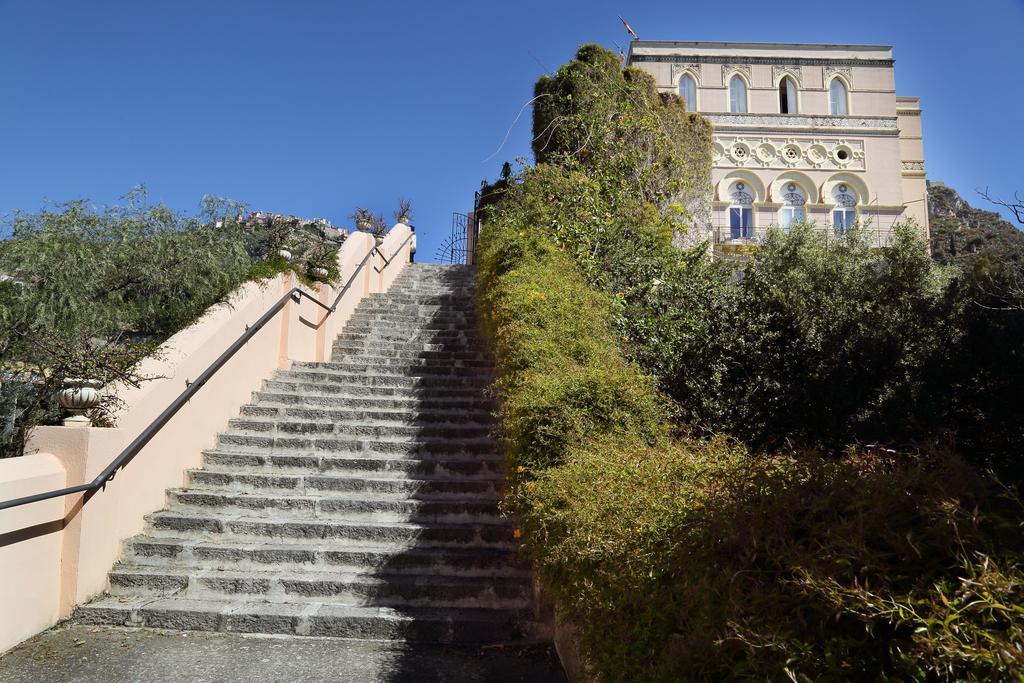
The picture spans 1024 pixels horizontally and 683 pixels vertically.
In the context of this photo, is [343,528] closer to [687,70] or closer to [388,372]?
[388,372]

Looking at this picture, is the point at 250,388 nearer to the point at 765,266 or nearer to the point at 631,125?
the point at 765,266

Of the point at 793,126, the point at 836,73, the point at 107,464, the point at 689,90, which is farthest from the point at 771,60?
the point at 107,464

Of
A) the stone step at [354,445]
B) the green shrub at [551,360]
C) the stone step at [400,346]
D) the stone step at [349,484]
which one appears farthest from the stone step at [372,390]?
the stone step at [349,484]

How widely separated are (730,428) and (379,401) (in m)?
4.41

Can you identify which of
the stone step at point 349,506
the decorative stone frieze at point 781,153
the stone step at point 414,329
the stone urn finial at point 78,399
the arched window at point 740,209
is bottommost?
the stone step at point 349,506

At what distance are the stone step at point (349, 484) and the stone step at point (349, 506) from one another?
0.10 metres

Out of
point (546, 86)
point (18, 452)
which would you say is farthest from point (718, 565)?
point (546, 86)

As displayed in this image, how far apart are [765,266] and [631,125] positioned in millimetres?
4745

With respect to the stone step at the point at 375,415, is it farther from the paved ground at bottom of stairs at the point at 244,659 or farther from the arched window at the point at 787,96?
the arched window at the point at 787,96

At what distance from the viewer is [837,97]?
28031 millimetres

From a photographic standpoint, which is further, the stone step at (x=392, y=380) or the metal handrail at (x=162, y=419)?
the stone step at (x=392, y=380)

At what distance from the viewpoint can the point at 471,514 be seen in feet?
20.0

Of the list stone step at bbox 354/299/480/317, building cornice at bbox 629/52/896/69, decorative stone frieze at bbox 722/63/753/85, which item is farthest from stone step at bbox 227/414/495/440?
decorative stone frieze at bbox 722/63/753/85

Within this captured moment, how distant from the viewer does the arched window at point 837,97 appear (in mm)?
27891
